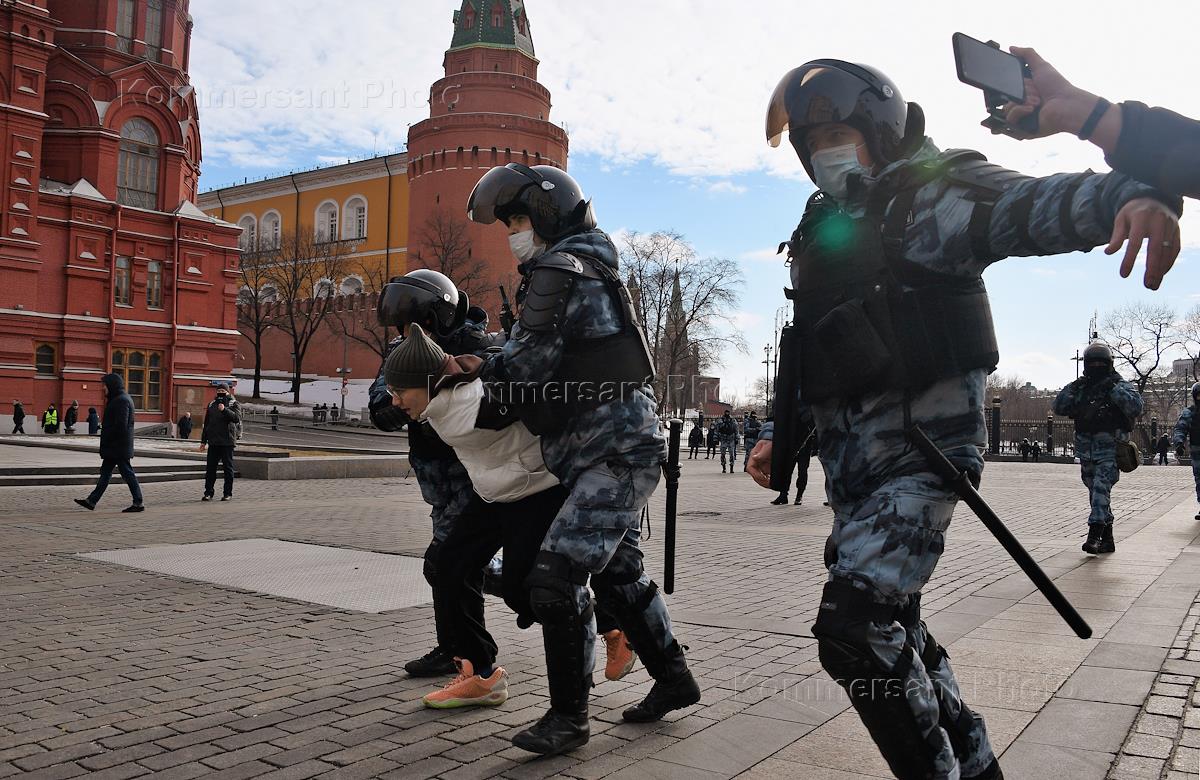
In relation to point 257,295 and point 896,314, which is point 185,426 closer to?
point 257,295

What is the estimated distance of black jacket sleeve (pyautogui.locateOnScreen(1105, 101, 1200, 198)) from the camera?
1.90 metres

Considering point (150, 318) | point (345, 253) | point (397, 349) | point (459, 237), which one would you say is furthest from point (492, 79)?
point (397, 349)

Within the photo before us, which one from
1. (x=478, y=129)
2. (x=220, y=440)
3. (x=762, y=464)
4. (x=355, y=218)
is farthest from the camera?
(x=355, y=218)

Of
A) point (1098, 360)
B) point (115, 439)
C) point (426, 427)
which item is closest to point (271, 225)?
point (115, 439)

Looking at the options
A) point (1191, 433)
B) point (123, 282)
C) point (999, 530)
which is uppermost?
point (123, 282)

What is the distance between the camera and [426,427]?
15.0ft

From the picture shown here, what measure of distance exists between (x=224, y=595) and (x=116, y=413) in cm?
876

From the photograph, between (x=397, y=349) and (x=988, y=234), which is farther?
(x=397, y=349)

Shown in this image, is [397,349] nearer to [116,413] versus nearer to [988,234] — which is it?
[988,234]

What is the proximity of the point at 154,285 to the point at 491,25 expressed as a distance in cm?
3476

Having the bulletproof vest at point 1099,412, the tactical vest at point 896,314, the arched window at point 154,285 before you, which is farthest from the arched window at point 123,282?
the tactical vest at point 896,314

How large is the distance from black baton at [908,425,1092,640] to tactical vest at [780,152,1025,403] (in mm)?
221

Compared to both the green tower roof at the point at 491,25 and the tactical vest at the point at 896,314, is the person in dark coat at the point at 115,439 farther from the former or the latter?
the green tower roof at the point at 491,25

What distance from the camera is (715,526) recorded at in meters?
12.5
